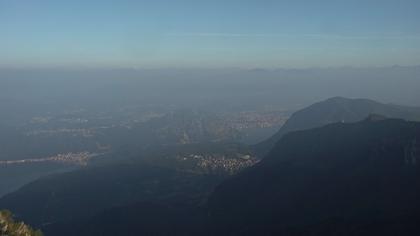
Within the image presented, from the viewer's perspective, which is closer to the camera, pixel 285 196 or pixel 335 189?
pixel 335 189

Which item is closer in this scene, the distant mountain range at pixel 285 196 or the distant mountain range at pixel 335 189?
the distant mountain range at pixel 335 189

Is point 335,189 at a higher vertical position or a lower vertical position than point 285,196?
higher

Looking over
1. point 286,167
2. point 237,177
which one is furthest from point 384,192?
point 237,177

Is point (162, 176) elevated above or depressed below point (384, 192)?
below

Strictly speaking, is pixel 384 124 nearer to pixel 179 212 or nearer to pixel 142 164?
pixel 179 212

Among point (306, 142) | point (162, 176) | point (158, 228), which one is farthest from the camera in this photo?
point (162, 176)

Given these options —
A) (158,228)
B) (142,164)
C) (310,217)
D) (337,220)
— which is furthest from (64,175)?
(337,220)

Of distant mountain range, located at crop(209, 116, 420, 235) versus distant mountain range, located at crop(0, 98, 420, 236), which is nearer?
distant mountain range, located at crop(209, 116, 420, 235)

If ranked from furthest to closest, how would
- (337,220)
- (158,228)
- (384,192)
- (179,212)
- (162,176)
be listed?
(162,176), (179,212), (158,228), (384,192), (337,220)

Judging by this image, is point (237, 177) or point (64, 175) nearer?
point (237, 177)

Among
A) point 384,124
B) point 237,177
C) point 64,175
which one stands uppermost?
point 384,124
